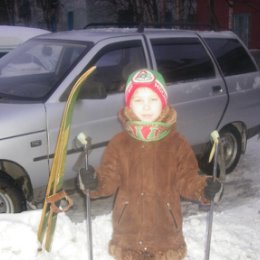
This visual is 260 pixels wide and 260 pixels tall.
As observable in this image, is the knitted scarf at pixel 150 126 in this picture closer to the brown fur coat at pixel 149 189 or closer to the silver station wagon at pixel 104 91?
the brown fur coat at pixel 149 189

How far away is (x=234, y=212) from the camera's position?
483cm

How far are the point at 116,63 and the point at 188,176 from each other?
271cm

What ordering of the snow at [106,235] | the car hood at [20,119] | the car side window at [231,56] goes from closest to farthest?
the snow at [106,235] → the car hood at [20,119] → the car side window at [231,56]

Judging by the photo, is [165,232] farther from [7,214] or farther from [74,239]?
[7,214]

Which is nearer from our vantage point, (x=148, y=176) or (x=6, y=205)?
(x=148, y=176)

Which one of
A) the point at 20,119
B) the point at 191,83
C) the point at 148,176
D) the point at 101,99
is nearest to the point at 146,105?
the point at 148,176

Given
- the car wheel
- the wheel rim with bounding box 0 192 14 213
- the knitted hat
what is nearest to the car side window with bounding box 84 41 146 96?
the wheel rim with bounding box 0 192 14 213

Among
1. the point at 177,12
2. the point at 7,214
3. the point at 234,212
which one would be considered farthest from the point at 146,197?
the point at 177,12

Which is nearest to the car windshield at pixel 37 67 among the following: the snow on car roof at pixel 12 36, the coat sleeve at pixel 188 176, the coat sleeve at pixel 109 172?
the coat sleeve at pixel 109 172

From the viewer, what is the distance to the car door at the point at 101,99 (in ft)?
14.5

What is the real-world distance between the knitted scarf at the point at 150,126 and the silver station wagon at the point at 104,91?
1.85 meters

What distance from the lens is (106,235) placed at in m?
4.13

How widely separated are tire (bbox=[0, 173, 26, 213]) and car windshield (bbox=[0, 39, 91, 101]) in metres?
0.79

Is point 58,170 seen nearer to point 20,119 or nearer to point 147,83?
point 20,119
